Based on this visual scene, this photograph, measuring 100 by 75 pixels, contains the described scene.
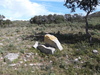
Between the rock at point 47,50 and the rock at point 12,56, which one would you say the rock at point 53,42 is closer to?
the rock at point 47,50

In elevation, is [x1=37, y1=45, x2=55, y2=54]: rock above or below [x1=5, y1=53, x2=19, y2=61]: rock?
above

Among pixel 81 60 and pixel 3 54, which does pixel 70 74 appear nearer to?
pixel 81 60

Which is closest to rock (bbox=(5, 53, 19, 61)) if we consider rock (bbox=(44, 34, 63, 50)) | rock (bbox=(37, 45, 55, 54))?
rock (bbox=(37, 45, 55, 54))

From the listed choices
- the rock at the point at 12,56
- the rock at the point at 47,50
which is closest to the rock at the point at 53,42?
the rock at the point at 47,50

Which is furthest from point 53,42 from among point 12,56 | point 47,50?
point 12,56

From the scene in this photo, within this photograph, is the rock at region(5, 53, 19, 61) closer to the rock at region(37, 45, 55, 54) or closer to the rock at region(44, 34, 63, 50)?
the rock at region(37, 45, 55, 54)

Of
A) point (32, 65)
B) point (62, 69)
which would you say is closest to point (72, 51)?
point (62, 69)

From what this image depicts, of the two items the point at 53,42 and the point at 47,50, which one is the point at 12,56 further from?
the point at 53,42

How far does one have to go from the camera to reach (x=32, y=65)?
771 cm

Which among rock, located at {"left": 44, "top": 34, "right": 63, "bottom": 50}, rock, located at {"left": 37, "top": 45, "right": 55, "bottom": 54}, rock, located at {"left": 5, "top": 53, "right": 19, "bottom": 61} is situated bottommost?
rock, located at {"left": 5, "top": 53, "right": 19, "bottom": 61}

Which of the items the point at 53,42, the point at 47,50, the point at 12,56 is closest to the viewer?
the point at 12,56

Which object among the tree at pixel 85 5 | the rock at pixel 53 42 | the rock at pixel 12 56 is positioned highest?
the tree at pixel 85 5

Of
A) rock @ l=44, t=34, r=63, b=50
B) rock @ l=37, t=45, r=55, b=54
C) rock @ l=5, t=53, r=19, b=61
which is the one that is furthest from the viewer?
rock @ l=44, t=34, r=63, b=50

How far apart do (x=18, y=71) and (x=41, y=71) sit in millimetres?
1124
